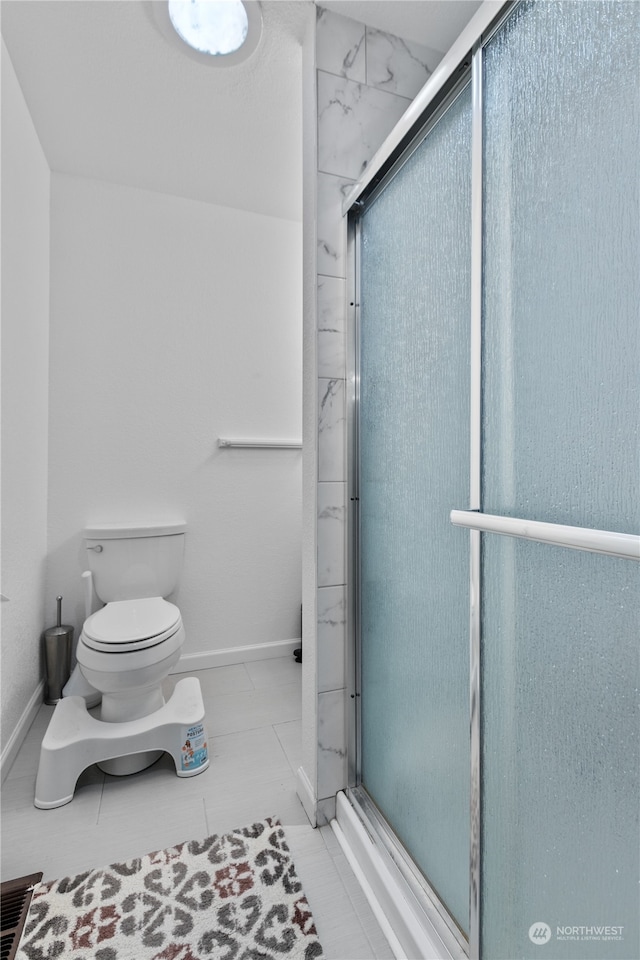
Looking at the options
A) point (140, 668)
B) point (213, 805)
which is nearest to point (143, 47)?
point (140, 668)

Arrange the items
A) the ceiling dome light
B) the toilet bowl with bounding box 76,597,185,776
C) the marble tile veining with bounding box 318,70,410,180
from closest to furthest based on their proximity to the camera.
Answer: the marble tile veining with bounding box 318,70,410,180 < the ceiling dome light < the toilet bowl with bounding box 76,597,185,776

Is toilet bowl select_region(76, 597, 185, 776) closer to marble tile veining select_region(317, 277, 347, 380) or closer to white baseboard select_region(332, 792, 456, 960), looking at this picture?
white baseboard select_region(332, 792, 456, 960)

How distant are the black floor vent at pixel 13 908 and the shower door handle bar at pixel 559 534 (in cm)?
130

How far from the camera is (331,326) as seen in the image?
1299mm

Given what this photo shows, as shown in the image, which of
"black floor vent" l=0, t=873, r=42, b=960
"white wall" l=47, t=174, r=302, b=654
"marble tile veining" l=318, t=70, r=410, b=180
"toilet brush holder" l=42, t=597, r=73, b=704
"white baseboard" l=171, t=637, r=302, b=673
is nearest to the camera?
"black floor vent" l=0, t=873, r=42, b=960

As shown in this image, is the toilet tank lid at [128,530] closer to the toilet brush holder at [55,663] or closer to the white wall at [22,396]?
the white wall at [22,396]

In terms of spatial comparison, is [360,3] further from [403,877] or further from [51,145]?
[403,877]

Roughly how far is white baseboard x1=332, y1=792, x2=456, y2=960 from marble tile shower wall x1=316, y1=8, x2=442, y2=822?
11 cm

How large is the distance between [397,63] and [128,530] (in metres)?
1.96

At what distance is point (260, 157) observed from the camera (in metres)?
2.00

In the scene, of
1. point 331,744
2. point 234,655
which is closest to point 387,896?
point 331,744

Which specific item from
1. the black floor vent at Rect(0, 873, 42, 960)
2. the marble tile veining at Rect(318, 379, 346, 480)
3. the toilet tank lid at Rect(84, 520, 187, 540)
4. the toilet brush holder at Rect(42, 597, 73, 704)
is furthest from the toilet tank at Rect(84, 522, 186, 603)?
the marble tile veining at Rect(318, 379, 346, 480)

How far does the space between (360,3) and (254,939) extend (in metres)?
2.33

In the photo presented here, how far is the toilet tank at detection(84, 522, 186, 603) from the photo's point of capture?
2.07 meters
